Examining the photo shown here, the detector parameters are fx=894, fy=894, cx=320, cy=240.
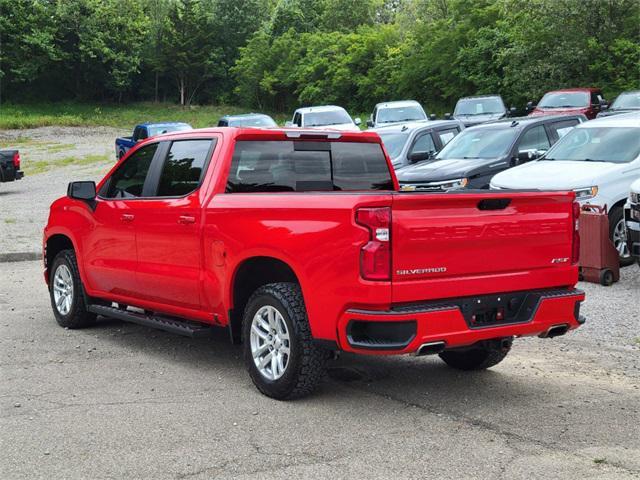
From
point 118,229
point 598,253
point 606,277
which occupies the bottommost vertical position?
point 606,277

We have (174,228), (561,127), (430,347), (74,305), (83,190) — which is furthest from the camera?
(561,127)

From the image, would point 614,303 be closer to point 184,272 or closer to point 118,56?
point 184,272

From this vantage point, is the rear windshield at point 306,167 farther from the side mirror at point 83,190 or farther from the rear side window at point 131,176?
the side mirror at point 83,190

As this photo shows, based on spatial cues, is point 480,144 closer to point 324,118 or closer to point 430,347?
point 430,347

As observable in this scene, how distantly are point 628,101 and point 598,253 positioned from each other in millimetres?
17373

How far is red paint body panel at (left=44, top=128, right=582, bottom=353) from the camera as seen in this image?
5.54 metres

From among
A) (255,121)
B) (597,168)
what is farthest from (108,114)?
(597,168)

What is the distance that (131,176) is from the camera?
26.6ft

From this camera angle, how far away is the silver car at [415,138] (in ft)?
59.9

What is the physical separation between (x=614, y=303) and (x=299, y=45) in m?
61.2

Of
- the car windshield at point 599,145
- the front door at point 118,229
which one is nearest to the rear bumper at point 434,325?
the front door at point 118,229

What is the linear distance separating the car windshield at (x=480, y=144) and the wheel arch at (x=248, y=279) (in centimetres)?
968

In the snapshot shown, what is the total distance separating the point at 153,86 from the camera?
277ft

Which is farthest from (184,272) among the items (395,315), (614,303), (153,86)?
(153,86)
